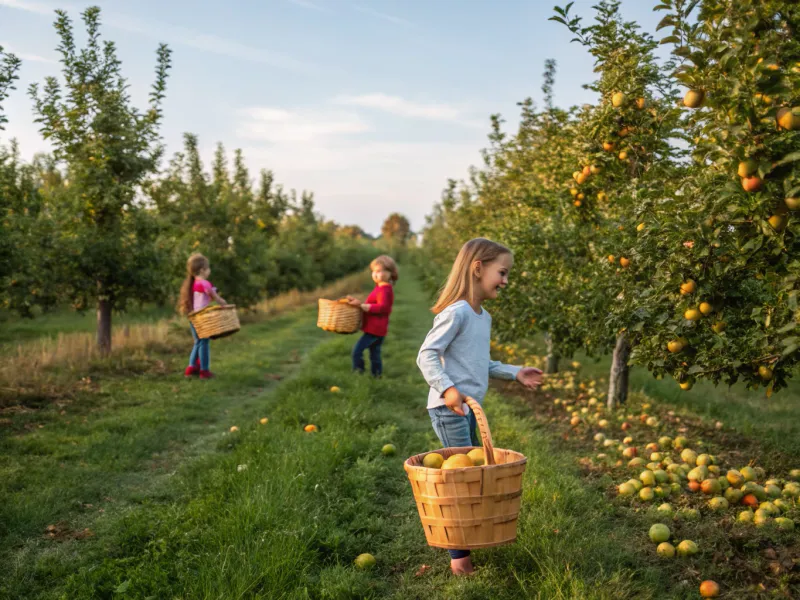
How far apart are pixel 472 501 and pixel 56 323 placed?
16.7 meters

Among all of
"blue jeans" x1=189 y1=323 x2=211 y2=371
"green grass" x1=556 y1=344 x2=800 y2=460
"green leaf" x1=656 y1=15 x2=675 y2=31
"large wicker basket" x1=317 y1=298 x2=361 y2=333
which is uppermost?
"green leaf" x1=656 y1=15 x2=675 y2=31

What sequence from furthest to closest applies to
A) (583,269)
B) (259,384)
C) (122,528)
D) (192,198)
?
Answer: (192,198)
(259,384)
(583,269)
(122,528)

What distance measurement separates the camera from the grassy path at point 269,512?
333 cm

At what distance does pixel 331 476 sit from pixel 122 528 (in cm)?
147

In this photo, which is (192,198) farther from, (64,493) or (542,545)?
(542,545)

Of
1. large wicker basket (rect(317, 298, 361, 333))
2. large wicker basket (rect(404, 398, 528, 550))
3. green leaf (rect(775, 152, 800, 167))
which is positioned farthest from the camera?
large wicker basket (rect(317, 298, 361, 333))

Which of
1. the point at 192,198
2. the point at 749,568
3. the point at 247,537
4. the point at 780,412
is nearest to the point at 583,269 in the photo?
the point at 780,412

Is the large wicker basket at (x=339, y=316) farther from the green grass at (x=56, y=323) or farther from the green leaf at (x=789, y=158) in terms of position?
the green leaf at (x=789, y=158)

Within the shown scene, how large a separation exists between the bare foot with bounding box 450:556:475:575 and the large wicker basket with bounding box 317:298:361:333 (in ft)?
17.2

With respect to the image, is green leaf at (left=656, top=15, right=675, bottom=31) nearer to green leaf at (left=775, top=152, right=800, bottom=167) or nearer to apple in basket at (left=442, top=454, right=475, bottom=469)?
green leaf at (left=775, top=152, right=800, bottom=167)

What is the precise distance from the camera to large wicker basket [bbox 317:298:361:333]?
27.8 feet

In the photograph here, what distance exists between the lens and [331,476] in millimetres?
4832

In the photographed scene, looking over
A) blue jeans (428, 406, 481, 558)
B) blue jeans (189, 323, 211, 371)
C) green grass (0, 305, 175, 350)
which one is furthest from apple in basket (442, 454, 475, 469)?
green grass (0, 305, 175, 350)

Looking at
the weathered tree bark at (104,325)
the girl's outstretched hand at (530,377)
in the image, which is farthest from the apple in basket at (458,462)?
the weathered tree bark at (104,325)
